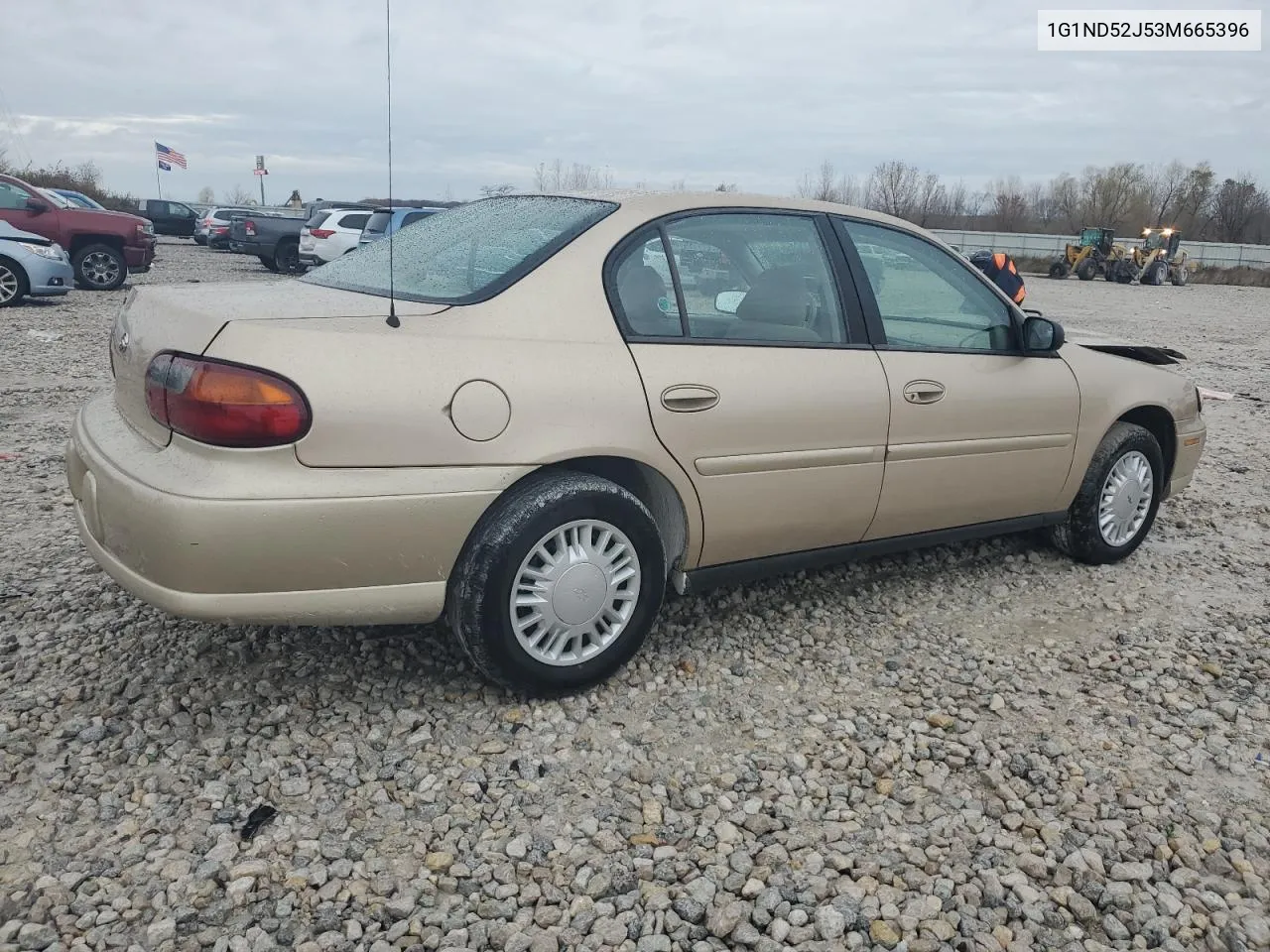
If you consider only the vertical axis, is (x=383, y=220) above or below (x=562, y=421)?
below

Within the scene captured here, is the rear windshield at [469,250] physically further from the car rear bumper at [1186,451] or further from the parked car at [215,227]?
the parked car at [215,227]

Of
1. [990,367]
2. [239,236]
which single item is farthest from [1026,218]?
[990,367]

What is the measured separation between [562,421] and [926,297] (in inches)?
68.3

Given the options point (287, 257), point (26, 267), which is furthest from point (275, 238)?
point (26, 267)

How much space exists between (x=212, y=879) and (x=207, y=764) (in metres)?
0.49

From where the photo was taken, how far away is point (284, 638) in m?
3.45

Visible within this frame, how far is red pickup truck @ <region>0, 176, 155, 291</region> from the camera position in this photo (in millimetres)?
14594

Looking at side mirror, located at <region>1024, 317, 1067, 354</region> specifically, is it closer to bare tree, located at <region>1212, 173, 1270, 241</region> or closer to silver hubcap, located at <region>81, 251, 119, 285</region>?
silver hubcap, located at <region>81, 251, 119, 285</region>

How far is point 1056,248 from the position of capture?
4941cm

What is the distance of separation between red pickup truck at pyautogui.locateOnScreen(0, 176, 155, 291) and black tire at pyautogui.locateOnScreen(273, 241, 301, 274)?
5.52 m

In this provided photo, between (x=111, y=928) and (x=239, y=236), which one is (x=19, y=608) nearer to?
(x=111, y=928)

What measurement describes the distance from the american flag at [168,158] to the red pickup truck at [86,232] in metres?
32.1

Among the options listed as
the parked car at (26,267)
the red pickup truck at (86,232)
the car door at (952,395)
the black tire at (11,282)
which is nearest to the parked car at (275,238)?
the red pickup truck at (86,232)

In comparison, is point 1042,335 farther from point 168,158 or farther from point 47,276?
point 168,158
